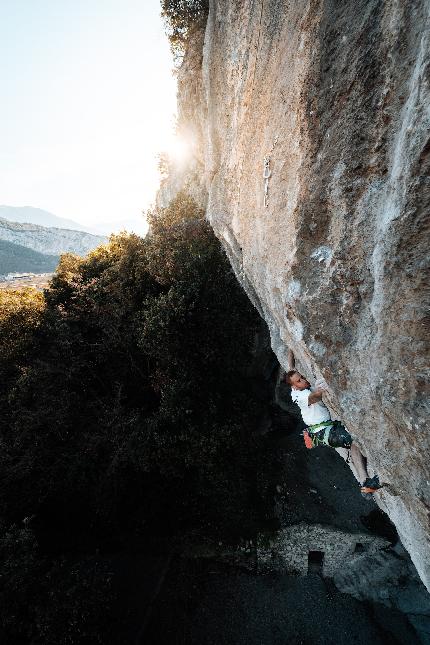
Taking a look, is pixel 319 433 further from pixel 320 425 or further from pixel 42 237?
pixel 42 237

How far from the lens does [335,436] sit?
659 cm

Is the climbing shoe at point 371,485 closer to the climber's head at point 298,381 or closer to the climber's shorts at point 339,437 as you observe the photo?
the climber's shorts at point 339,437

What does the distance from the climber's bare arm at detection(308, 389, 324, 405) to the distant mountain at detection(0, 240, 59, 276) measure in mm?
125387

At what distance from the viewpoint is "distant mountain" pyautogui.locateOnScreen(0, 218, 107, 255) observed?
14388 cm

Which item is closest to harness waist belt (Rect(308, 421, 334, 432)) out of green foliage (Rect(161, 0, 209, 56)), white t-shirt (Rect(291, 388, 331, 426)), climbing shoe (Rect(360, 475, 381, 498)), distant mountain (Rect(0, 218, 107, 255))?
white t-shirt (Rect(291, 388, 331, 426))

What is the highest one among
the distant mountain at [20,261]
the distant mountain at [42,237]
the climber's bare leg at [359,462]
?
the distant mountain at [42,237]

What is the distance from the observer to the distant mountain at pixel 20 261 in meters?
115

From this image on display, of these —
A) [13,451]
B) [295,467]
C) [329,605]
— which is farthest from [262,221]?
[329,605]

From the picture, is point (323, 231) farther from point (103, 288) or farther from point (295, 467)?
point (295, 467)

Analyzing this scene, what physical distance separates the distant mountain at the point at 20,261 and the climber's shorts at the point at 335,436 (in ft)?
411

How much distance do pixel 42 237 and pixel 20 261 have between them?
43385 millimetres

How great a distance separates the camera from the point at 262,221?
7.33 meters

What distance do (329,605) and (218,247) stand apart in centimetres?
1871

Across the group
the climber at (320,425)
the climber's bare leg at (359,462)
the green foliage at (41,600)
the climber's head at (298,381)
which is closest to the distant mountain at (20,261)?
the green foliage at (41,600)
